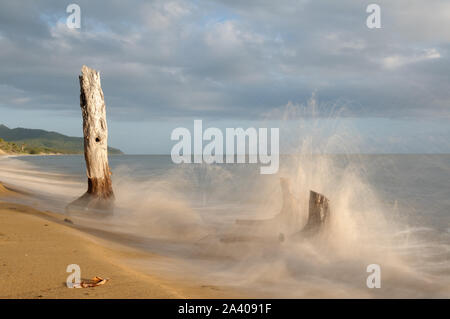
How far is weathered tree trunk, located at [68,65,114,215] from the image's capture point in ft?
39.4

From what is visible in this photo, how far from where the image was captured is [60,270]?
17.0 feet

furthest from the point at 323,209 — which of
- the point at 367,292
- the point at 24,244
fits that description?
the point at 24,244

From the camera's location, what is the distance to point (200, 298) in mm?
4875

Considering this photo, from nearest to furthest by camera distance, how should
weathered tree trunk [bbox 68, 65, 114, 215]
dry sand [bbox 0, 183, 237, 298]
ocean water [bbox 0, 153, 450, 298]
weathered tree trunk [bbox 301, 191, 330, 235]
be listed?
1. dry sand [bbox 0, 183, 237, 298]
2. ocean water [bbox 0, 153, 450, 298]
3. weathered tree trunk [bbox 301, 191, 330, 235]
4. weathered tree trunk [bbox 68, 65, 114, 215]

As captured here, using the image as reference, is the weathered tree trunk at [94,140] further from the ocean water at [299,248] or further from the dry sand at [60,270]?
the dry sand at [60,270]

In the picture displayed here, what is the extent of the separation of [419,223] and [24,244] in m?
14.4

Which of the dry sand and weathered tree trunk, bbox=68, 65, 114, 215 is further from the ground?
weathered tree trunk, bbox=68, 65, 114, 215

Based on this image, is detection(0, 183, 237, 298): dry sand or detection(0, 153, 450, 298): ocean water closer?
detection(0, 183, 237, 298): dry sand

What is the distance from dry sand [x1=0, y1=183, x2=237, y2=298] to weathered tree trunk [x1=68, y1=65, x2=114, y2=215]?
4.16m

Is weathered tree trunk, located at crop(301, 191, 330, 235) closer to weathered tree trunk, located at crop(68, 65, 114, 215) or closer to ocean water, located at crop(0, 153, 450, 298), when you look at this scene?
ocean water, located at crop(0, 153, 450, 298)

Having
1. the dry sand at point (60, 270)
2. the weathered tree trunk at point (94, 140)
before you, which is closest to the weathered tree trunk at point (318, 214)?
the dry sand at point (60, 270)

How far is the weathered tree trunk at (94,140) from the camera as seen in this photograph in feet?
39.4

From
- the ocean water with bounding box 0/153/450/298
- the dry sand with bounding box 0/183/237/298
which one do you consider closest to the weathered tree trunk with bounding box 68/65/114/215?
the ocean water with bounding box 0/153/450/298

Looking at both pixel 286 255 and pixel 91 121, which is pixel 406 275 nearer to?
pixel 286 255
